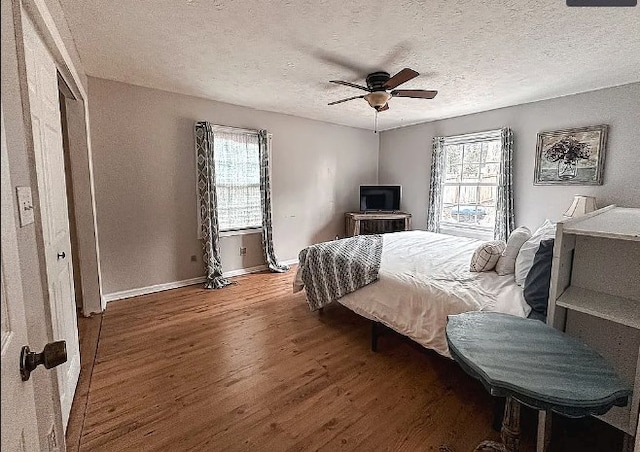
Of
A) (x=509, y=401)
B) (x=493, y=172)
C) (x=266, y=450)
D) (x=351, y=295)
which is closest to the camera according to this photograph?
(x=509, y=401)

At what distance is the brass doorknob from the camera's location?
0.65 meters

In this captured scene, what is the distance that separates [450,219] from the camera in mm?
4918

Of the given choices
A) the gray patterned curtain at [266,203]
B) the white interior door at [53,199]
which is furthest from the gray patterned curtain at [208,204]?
the white interior door at [53,199]

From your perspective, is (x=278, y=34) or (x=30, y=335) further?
(x=278, y=34)

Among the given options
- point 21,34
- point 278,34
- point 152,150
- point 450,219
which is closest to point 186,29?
point 278,34

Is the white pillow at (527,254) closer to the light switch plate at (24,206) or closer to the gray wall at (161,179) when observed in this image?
the light switch plate at (24,206)

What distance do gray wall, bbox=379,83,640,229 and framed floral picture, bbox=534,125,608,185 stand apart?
67 mm

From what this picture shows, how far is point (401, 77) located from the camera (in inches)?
98.7

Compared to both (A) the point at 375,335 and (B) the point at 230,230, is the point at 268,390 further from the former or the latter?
(B) the point at 230,230

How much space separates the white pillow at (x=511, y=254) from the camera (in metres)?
2.27

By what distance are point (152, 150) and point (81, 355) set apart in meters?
2.29

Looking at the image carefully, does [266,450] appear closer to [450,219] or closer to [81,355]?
[81,355]

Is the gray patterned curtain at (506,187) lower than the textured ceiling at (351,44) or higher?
lower

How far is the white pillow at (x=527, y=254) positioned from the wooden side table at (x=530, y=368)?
0.71 meters
